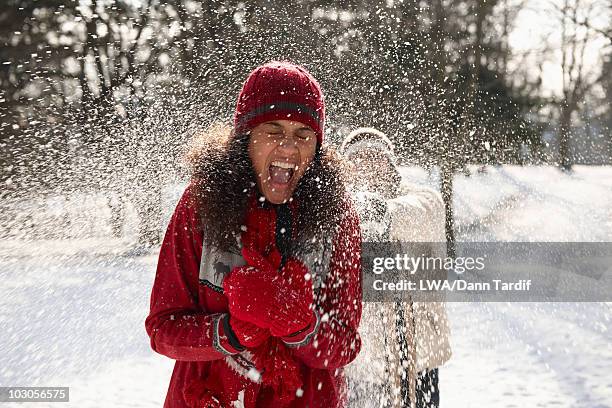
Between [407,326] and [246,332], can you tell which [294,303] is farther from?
[407,326]

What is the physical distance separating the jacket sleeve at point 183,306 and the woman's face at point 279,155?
0.18 meters

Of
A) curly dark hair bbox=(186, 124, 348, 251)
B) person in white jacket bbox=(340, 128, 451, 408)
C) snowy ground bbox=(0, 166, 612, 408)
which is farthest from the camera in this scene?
snowy ground bbox=(0, 166, 612, 408)

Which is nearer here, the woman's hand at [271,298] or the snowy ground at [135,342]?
the woman's hand at [271,298]

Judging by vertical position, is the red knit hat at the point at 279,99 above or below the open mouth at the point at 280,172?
above

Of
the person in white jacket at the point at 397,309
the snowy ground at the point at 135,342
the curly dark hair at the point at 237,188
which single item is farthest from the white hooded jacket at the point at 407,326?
the curly dark hair at the point at 237,188

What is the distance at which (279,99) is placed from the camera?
134cm

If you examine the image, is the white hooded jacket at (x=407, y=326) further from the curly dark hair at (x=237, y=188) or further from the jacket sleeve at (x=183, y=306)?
the jacket sleeve at (x=183, y=306)

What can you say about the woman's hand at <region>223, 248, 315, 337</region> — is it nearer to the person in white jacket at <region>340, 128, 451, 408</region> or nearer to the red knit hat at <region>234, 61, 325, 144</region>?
the red knit hat at <region>234, 61, 325, 144</region>

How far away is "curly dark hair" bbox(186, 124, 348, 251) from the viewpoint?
1.25 m

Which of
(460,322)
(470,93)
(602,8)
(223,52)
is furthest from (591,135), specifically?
(460,322)

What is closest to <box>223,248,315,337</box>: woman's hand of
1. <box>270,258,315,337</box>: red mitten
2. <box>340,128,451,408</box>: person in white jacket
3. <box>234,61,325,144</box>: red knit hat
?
<box>270,258,315,337</box>: red mitten

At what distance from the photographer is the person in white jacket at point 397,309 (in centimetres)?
261

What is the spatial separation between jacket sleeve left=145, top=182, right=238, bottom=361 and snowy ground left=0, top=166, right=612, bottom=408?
106 inches

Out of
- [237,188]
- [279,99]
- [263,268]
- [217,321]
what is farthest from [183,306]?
[279,99]
